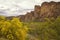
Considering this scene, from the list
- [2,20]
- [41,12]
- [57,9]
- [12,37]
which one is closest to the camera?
[12,37]

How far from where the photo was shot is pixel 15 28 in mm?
36219

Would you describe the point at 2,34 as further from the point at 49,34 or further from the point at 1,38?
the point at 49,34

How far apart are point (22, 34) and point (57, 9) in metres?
102

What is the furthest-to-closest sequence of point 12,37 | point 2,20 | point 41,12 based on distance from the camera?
point 41,12 < point 2,20 < point 12,37

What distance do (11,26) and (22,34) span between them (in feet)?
8.39

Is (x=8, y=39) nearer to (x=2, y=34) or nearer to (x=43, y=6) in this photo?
(x=2, y=34)

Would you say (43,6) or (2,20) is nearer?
(2,20)

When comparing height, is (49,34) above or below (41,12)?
above

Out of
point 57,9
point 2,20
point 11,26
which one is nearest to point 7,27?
point 11,26

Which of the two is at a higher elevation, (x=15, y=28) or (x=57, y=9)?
(x=15, y=28)

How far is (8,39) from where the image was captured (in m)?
35.9

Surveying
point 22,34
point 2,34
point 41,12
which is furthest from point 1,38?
point 41,12

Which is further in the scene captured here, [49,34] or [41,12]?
[41,12]

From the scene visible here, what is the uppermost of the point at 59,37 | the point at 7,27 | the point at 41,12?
the point at 7,27
